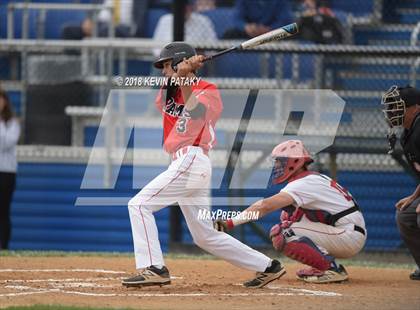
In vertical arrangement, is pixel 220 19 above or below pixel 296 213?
above

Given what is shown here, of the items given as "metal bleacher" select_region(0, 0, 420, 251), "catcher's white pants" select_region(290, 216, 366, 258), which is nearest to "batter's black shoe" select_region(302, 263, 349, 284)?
"catcher's white pants" select_region(290, 216, 366, 258)

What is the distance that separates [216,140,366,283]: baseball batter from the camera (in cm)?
786

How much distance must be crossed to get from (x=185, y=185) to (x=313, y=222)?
1.26 m

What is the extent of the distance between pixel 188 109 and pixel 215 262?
276cm

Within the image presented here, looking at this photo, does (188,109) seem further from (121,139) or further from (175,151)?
(121,139)

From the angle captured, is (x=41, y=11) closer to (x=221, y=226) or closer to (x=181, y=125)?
(x=181, y=125)


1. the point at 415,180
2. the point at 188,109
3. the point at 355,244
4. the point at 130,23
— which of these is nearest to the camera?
the point at 188,109

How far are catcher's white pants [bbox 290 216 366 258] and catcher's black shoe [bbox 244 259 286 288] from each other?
0.58m

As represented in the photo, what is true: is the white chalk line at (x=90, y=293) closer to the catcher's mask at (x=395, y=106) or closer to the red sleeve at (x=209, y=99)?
the red sleeve at (x=209, y=99)

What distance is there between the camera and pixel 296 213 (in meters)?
8.11

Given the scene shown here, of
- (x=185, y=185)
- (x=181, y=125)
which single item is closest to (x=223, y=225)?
(x=185, y=185)

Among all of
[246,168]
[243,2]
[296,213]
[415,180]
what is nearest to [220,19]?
[243,2]

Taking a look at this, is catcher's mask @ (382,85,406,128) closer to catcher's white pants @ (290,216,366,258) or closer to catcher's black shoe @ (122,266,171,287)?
catcher's white pants @ (290,216,366,258)

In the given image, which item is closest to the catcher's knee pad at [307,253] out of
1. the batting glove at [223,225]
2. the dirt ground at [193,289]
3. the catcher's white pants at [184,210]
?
the dirt ground at [193,289]
